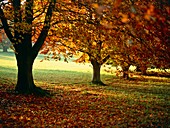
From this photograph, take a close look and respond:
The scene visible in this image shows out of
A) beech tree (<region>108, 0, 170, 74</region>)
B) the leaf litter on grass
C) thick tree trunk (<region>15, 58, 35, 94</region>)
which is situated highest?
beech tree (<region>108, 0, 170, 74</region>)

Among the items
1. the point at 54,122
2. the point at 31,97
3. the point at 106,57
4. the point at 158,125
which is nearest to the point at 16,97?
the point at 31,97

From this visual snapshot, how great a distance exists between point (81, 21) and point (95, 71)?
14136 millimetres

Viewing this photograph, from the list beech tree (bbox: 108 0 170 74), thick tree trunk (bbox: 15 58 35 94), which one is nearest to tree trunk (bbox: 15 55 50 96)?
thick tree trunk (bbox: 15 58 35 94)

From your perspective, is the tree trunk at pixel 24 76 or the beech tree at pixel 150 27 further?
the tree trunk at pixel 24 76

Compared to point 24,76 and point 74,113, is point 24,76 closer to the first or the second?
point 24,76

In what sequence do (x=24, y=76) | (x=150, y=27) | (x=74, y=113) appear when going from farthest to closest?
(x=24, y=76), (x=74, y=113), (x=150, y=27)

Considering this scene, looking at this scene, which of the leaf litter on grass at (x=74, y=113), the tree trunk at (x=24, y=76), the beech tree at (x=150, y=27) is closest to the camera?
the beech tree at (x=150, y=27)

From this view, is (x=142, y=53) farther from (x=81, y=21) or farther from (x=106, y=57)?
(x=106, y=57)

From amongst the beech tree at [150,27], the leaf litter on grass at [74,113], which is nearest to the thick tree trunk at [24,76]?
the leaf litter on grass at [74,113]

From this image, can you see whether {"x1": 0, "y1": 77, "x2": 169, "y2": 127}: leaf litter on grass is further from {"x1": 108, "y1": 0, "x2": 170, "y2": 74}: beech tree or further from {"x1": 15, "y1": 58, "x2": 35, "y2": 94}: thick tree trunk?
{"x1": 108, "y1": 0, "x2": 170, "y2": 74}: beech tree

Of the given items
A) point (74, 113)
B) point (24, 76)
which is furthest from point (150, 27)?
point (24, 76)

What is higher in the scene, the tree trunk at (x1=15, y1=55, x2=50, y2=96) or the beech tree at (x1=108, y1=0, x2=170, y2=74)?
the beech tree at (x1=108, y1=0, x2=170, y2=74)

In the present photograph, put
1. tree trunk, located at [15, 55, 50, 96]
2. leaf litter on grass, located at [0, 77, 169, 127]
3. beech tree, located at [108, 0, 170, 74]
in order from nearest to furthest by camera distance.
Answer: beech tree, located at [108, 0, 170, 74]
leaf litter on grass, located at [0, 77, 169, 127]
tree trunk, located at [15, 55, 50, 96]

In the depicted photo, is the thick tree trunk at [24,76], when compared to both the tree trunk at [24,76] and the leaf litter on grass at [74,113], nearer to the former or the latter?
the tree trunk at [24,76]
